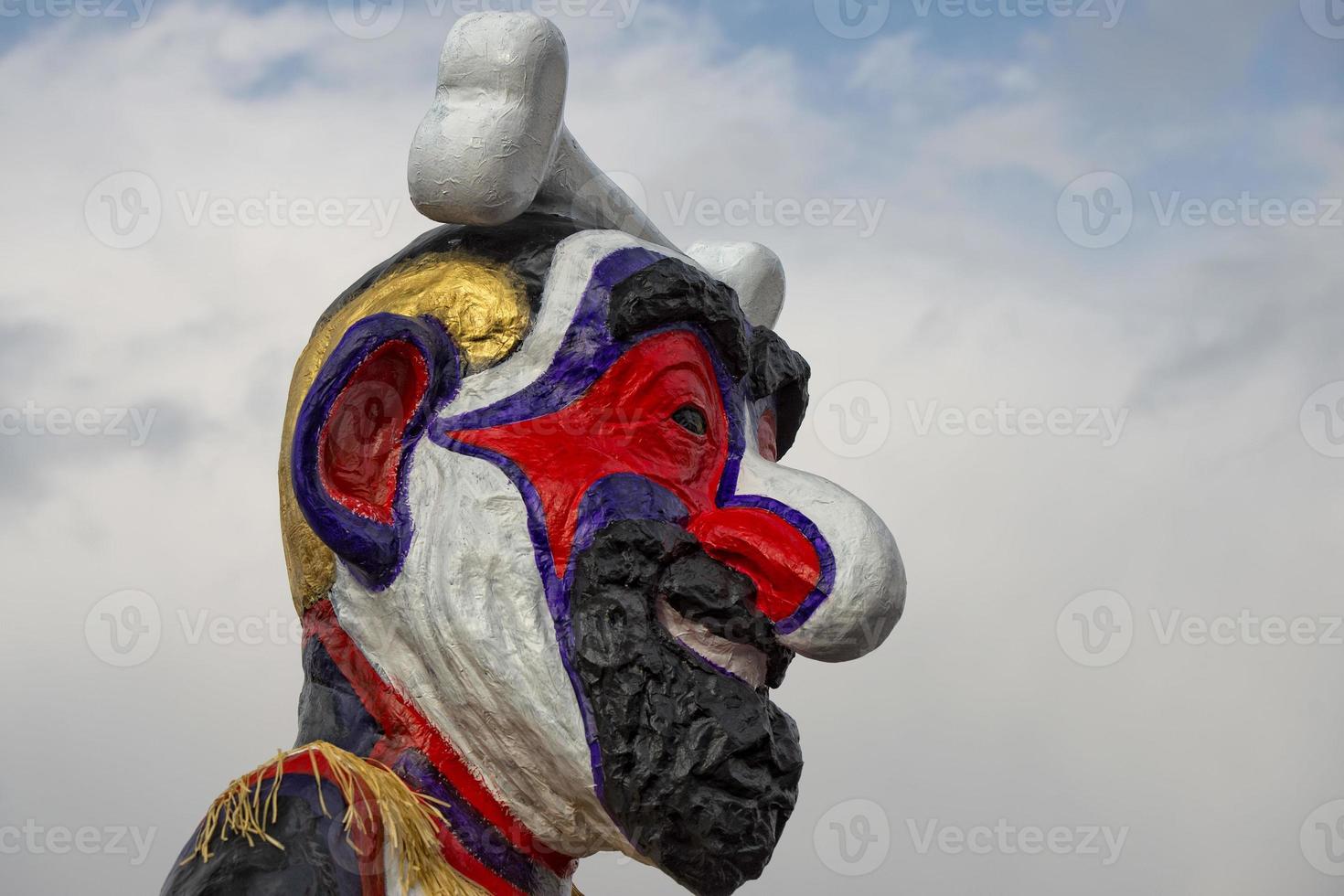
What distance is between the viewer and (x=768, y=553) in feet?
6.56

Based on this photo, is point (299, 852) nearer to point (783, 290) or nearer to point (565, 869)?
point (565, 869)

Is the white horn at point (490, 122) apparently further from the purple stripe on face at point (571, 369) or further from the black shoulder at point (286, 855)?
the black shoulder at point (286, 855)

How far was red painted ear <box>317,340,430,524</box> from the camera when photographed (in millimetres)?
2041

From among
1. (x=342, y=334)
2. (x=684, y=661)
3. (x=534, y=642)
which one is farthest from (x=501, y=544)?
(x=342, y=334)

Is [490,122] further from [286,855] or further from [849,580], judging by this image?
[286,855]

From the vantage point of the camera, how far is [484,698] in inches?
76.9

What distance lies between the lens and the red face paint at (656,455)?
6.50ft

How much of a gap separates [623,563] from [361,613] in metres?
0.38

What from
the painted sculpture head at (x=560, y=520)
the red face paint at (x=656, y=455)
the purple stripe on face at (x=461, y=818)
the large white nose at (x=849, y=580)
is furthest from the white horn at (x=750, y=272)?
the purple stripe on face at (x=461, y=818)

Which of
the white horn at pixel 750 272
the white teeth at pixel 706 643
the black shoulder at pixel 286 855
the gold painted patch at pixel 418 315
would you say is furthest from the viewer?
the white horn at pixel 750 272

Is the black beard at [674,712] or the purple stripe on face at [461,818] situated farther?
the purple stripe on face at [461,818]

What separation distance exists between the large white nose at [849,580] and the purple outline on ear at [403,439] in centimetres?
47

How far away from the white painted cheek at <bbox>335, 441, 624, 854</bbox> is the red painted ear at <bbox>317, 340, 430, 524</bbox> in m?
0.04

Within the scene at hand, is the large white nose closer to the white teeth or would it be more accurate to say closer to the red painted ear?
the white teeth
